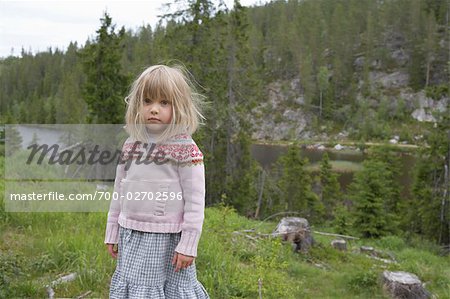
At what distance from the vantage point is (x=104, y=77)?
1811 centimetres

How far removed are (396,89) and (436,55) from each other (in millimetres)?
8160

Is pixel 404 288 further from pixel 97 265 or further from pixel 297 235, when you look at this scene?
pixel 97 265

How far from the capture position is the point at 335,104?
7188 cm

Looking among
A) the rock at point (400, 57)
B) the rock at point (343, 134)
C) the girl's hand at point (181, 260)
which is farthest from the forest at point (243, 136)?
the rock at point (400, 57)

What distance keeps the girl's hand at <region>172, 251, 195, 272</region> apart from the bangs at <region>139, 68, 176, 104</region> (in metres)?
0.83

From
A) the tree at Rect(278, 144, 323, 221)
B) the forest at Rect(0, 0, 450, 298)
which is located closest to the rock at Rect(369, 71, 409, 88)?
the forest at Rect(0, 0, 450, 298)

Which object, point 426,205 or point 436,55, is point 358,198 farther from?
point 436,55

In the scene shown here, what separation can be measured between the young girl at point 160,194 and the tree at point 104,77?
1566 cm

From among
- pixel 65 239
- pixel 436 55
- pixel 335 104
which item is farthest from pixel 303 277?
pixel 436 55

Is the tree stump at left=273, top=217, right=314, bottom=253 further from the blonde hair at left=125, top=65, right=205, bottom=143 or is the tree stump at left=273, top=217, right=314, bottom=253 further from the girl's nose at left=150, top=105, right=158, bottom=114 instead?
the girl's nose at left=150, top=105, right=158, bottom=114

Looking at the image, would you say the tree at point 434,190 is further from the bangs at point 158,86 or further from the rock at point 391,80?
the rock at point 391,80

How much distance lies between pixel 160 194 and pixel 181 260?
0.36 meters

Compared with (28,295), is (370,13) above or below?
above

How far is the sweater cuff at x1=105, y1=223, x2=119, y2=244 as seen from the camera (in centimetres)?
243
